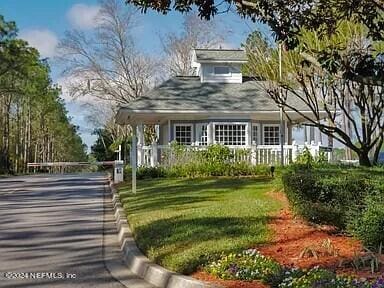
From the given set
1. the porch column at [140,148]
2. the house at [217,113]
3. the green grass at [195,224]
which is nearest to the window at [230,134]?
the house at [217,113]

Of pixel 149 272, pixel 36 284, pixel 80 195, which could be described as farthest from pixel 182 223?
pixel 80 195

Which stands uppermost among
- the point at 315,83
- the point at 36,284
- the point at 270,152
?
the point at 315,83

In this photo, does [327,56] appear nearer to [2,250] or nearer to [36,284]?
[36,284]

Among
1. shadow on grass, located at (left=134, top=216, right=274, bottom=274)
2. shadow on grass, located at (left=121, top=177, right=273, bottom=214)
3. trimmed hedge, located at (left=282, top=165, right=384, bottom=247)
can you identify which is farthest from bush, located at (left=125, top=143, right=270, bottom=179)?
trimmed hedge, located at (left=282, top=165, right=384, bottom=247)

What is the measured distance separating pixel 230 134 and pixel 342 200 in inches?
818

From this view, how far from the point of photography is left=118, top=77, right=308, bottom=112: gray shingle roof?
A: 29406 mm

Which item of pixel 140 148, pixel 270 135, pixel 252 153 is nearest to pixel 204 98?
pixel 252 153

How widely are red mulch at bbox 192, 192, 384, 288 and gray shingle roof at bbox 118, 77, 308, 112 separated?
18.4 metres

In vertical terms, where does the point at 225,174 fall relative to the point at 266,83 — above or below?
below

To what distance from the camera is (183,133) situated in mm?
31312

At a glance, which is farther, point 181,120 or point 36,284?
point 181,120

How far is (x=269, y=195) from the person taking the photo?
16.2 meters

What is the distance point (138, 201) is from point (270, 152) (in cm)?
1362

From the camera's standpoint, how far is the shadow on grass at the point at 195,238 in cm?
834
